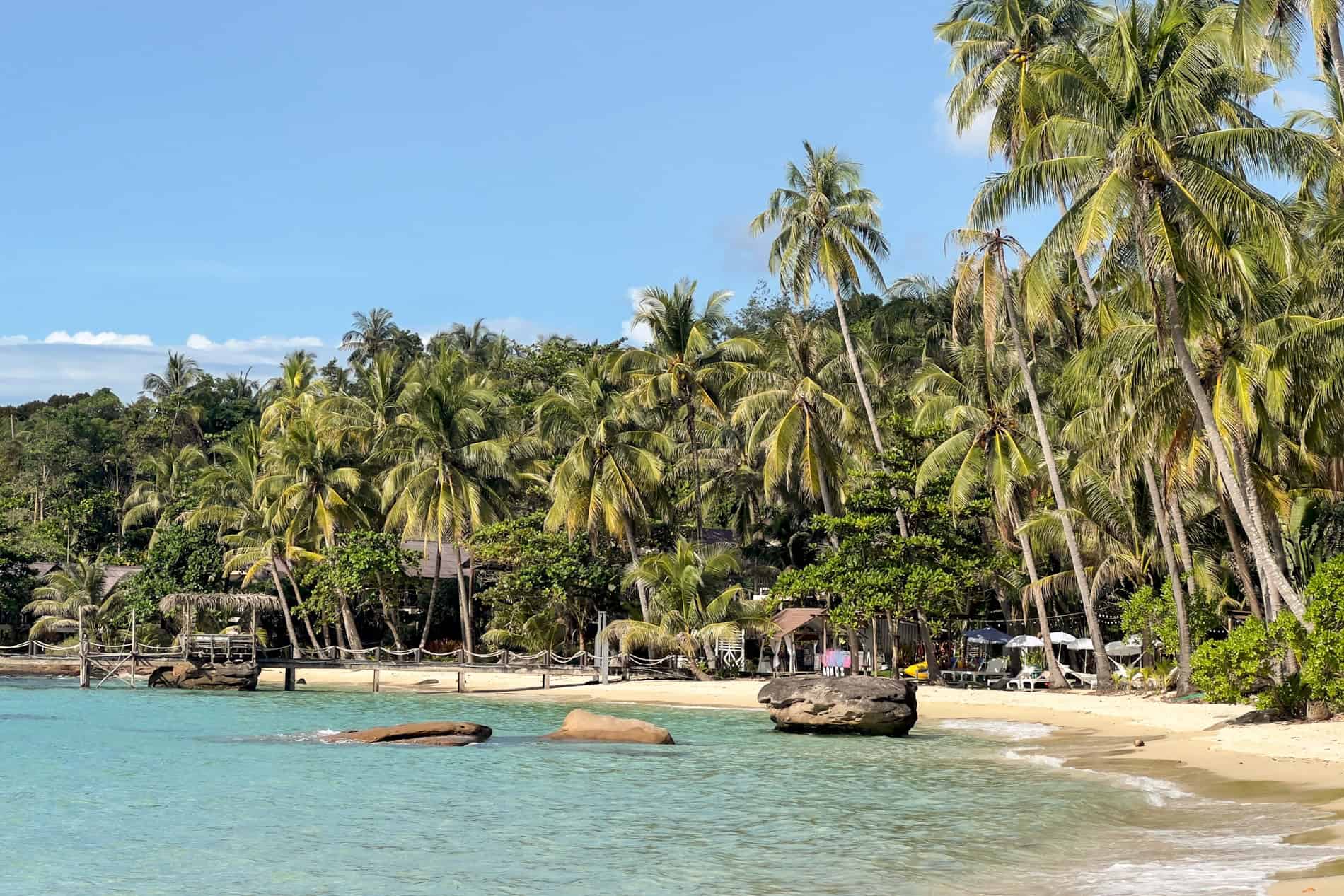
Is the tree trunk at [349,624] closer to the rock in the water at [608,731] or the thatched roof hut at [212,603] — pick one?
the thatched roof hut at [212,603]

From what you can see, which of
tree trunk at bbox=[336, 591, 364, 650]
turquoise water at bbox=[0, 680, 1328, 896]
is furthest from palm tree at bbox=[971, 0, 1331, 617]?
tree trunk at bbox=[336, 591, 364, 650]

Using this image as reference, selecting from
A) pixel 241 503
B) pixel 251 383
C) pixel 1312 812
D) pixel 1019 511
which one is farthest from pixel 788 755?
pixel 251 383

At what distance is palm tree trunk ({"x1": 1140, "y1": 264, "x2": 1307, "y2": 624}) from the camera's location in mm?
20578

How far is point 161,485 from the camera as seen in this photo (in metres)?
62.1

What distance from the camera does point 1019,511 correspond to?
35.6 metres

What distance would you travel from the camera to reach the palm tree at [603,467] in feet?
132

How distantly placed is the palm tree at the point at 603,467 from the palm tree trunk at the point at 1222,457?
69.7 feet

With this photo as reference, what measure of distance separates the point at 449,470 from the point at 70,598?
16.7 meters

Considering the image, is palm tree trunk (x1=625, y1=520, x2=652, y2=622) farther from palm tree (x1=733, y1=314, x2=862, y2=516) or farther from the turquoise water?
the turquoise water

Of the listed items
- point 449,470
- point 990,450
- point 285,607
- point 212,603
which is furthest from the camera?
point 285,607

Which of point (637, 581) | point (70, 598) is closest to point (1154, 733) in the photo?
point (637, 581)

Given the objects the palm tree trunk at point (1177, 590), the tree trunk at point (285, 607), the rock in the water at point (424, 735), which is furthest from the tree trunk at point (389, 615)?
the palm tree trunk at point (1177, 590)

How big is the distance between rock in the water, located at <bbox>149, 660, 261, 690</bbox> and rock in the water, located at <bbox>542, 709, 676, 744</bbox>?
18193 millimetres

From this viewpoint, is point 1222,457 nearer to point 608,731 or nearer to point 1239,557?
point 1239,557
